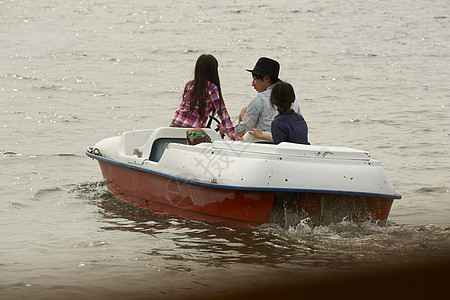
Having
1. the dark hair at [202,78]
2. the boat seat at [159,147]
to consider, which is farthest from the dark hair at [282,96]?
the boat seat at [159,147]

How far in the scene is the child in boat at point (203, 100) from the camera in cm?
852

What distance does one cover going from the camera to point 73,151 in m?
13.3

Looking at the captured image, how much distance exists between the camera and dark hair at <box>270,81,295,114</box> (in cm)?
746

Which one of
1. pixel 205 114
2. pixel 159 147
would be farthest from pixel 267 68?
pixel 159 147

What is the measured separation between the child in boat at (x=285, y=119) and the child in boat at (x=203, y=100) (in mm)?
924

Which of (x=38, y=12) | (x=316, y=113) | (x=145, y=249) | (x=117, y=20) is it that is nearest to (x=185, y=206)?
(x=145, y=249)

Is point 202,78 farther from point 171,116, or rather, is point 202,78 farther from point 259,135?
point 171,116

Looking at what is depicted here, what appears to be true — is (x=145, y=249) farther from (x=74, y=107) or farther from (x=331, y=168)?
(x=74, y=107)

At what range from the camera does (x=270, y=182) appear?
6992mm

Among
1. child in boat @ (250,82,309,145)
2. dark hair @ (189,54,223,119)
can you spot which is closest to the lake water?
child in boat @ (250,82,309,145)

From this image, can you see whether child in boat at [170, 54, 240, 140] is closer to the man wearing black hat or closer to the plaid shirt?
the plaid shirt

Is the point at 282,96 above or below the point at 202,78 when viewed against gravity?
below

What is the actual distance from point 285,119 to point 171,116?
32.5ft

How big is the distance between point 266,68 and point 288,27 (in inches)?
1052
